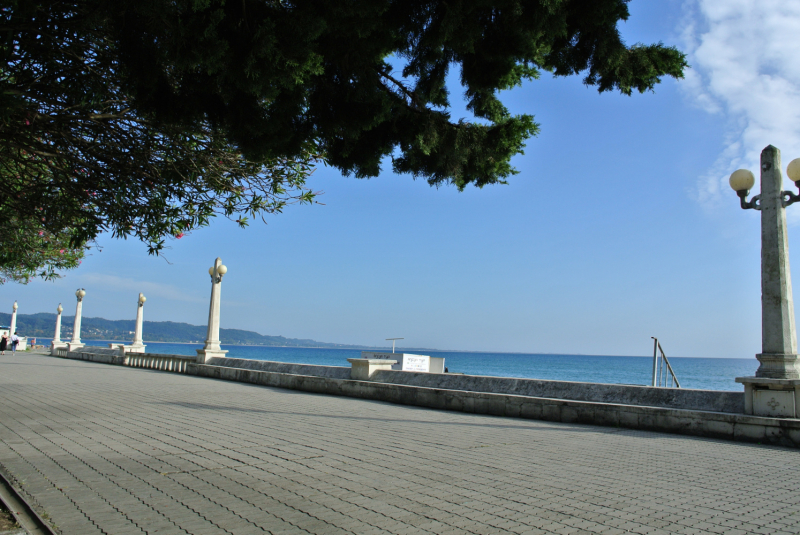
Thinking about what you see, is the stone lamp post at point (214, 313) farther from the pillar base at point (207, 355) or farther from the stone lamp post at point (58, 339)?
the stone lamp post at point (58, 339)

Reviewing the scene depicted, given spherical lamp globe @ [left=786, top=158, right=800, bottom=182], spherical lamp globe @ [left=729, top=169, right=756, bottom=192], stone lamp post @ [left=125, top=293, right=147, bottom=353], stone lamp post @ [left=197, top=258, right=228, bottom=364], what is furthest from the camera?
stone lamp post @ [left=125, top=293, right=147, bottom=353]

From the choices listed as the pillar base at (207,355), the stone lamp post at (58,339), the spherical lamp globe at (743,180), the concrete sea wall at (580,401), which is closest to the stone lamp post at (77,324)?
the stone lamp post at (58,339)

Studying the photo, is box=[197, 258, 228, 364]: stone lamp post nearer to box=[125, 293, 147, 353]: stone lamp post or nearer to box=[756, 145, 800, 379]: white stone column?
box=[125, 293, 147, 353]: stone lamp post

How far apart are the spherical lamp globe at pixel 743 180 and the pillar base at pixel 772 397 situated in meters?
2.98

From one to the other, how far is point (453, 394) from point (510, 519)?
7290 mm

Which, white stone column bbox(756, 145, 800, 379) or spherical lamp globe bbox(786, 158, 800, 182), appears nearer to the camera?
white stone column bbox(756, 145, 800, 379)

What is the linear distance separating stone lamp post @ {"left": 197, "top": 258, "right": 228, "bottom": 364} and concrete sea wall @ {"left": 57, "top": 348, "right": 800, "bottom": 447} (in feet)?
20.1

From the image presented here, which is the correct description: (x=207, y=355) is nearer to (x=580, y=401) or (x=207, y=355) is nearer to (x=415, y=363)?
(x=415, y=363)

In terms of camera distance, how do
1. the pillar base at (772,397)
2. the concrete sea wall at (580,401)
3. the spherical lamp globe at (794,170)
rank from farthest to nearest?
the spherical lamp globe at (794,170)
the concrete sea wall at (580,401)
the pillar base at (772,397)

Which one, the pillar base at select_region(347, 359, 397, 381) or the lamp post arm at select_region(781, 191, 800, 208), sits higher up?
the lamp post arm at select_region(781, 191, 800, 208)

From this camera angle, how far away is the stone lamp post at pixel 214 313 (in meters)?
20.3

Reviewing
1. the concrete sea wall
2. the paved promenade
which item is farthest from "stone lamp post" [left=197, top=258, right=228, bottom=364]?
the paved promenade

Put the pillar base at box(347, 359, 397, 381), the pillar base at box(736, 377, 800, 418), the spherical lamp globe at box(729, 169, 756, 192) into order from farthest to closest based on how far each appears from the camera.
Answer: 1. the pillar base at box(347, 359, 397, 381)
2. the spherical lamp globe at box(729, 169, 756, 192)
3. the pillar base at box(736, 377, 800, 418)

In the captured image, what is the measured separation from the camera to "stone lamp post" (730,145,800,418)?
771 centimetres
